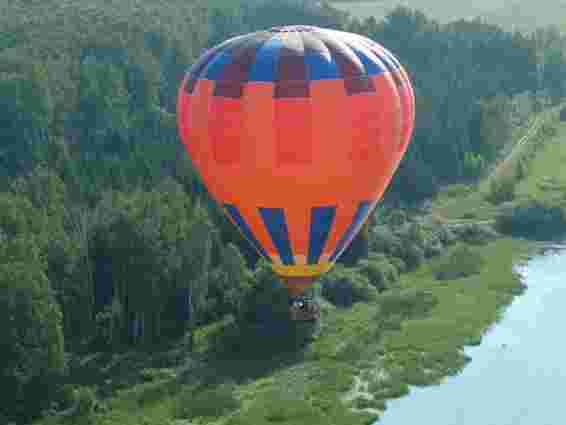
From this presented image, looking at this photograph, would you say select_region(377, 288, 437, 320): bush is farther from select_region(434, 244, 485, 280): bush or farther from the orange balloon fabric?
the orange balloon fabric

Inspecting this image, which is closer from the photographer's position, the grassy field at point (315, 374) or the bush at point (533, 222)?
the grassy field at point (315, 374)

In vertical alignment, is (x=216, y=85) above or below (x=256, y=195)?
above

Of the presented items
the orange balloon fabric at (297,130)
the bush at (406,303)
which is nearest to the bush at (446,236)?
the bush at (406,303)

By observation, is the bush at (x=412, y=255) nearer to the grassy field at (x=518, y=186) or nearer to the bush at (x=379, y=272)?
the bush at (x=379, y=272)

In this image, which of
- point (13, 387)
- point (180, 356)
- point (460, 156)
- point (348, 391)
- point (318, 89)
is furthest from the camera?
point (460, 156)

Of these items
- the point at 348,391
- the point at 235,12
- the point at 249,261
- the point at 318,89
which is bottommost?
the point at 348,391

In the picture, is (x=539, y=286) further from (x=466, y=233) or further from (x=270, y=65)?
(x=270, y=65)

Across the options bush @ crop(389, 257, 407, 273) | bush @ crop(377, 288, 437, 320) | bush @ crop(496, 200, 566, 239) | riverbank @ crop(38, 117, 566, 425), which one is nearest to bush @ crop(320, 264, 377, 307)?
riverbank @ crop(38, 117, 566, 425)

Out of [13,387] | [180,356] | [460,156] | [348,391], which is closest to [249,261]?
[180,356]
